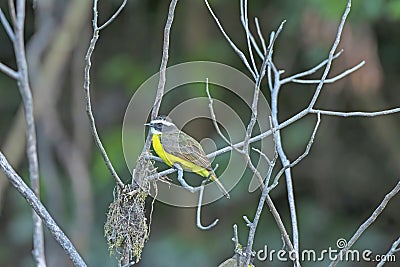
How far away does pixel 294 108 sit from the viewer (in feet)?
18.2

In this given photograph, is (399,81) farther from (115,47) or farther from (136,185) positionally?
(136,185)

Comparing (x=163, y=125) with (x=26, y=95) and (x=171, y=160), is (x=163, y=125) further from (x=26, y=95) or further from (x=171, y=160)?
(x=26, y=95)

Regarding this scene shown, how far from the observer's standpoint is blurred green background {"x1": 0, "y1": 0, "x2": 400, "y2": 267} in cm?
515

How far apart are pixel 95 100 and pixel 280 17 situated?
2.06 meters

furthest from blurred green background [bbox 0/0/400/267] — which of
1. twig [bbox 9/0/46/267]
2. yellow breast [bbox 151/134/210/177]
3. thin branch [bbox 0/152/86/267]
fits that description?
thin branch [bbox 0/152/86/267]

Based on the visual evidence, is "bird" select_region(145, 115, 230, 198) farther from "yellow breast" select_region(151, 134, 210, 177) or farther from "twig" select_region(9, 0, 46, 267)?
"twig" select_region(9, 0, 46, 267)

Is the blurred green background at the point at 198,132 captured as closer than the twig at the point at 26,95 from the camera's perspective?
No

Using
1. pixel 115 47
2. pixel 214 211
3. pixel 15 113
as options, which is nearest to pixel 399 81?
pixel 214 211

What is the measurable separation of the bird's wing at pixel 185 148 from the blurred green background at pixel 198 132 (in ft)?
6.16

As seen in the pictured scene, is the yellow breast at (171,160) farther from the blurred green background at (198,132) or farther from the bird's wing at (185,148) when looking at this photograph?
the blurred green background at (198,132)

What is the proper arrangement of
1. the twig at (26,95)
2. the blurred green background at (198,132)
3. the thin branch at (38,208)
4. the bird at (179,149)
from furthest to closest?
1. the blurred green background at (198,132)
2. the bird at (179,149)
3. the twig at (26,95)
4. the thin branch at (38,208)

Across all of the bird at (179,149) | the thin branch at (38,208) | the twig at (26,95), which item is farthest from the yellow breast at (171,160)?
the thin branch at (38,208)

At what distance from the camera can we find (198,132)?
18.8 ft

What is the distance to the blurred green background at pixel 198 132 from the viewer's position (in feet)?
16.9
